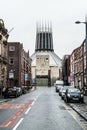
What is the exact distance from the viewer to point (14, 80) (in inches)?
4114

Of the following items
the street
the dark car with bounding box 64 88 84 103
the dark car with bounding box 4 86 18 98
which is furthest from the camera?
the dark car with bounding box 4 86 18 98

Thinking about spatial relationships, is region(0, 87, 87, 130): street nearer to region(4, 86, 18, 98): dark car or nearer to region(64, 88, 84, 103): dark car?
region(64, 88, 84, 103): dark car

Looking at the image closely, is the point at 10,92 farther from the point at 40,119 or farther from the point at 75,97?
the point at 40,119

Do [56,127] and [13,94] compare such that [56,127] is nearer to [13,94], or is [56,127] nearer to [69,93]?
[69,93]

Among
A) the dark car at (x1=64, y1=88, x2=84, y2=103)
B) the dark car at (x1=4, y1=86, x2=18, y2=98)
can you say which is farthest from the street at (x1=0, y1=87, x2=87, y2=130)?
the dark car at (x1=4, y1=86, x2=18, y2=98)

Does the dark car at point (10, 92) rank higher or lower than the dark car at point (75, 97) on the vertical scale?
higher

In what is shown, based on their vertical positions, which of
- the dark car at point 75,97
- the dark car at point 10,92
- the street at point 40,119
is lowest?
the street at point 40,119

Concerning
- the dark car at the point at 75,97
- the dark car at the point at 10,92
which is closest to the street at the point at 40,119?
the dark car at the point at 75,97

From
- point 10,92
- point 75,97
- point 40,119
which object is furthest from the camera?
point 10,92

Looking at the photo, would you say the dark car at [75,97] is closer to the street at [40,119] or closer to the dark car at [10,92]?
the street at [40,119]

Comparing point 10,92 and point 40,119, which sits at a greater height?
point 10,92

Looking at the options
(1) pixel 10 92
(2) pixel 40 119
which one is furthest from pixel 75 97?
(2) pixel 40 119

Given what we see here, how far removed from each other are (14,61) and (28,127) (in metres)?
90.0

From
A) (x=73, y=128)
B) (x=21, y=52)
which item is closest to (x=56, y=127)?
(x=73, y=128)
